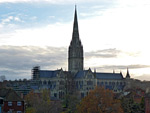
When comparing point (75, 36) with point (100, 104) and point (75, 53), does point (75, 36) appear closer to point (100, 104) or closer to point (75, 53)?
point (75, 53)

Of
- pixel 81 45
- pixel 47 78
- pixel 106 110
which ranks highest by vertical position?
pixel 81 45

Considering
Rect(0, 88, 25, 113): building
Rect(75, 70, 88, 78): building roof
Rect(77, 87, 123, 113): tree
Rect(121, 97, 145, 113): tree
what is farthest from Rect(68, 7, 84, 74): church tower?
Rect(0, 88, 25, 113): building

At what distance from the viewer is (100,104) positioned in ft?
293

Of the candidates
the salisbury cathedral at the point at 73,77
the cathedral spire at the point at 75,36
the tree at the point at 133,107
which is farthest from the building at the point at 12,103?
the cathedral spire at the point at 75,36

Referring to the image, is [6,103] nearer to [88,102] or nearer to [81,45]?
[88,102]

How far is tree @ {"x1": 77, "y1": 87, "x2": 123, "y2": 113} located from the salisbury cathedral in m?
68.8

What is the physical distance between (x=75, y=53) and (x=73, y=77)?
16444mm

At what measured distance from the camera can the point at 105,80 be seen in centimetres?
19662

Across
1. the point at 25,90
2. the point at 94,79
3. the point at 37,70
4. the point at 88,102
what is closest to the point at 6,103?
the point at 88,102

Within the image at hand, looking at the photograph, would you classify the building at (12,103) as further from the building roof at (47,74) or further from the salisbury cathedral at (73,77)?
the building roof at (47,74)

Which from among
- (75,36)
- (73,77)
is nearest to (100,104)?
(73,77)

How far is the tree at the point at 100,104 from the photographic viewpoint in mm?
87000

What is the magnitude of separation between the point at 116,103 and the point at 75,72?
104m

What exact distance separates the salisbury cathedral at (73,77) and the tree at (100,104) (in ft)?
226
